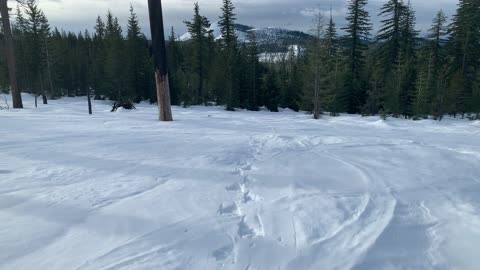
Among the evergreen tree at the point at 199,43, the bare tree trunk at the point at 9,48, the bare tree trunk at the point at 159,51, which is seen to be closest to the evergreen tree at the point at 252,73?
the evergreen tree at the point at 199,43

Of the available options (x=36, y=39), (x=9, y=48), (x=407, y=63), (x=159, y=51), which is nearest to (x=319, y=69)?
(x=407, y=63)

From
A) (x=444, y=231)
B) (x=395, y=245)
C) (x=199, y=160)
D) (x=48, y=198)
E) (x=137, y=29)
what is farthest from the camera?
(x=137, y=29)

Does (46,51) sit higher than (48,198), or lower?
higher

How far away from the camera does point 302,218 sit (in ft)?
10.1

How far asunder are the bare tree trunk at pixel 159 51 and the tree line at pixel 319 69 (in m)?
12.5

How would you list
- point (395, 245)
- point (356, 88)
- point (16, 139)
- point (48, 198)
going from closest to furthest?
point (395, 245), point (48, 198), point (16, 139), point (356, 88)

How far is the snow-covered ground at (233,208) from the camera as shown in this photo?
2.43m

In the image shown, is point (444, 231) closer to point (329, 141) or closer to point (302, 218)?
point (302, 218)

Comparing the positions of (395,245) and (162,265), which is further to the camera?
(395,245)

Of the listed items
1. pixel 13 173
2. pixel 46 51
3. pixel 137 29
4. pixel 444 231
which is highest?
pixel 137 29

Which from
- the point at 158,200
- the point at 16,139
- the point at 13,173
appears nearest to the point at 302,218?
the point at 158,200

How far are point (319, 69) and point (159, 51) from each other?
15.2 meters

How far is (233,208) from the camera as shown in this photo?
3.28 metres

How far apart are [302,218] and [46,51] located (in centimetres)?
4597
